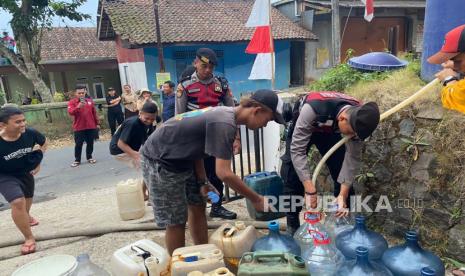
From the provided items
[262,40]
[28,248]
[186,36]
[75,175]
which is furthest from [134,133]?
[186,36]

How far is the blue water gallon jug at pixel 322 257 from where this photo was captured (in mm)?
2207

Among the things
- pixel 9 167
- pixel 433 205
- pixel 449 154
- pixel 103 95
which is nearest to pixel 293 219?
pixel 433 205

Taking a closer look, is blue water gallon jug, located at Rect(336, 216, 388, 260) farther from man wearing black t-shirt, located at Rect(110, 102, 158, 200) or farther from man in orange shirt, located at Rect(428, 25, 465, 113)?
man wearing black t-shirt, located at Rect(110, 102, 158, 200)

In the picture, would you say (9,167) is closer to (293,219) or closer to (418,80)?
(293,219)

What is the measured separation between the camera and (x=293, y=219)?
316cm

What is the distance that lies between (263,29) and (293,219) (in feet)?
14.4

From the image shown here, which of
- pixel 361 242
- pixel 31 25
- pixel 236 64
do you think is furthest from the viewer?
pixel 236 64

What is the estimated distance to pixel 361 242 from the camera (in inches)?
86.7

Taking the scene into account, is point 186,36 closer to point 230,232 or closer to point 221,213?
point 221,213

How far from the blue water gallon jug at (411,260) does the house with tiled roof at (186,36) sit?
1315 centimetres

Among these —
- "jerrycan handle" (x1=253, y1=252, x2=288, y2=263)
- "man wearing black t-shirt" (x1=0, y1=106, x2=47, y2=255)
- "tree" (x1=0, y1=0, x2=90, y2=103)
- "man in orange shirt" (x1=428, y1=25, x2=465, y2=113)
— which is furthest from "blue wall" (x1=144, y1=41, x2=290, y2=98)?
"jerrycan handle" (x1=253, y1=252, x2=288, y2=263)

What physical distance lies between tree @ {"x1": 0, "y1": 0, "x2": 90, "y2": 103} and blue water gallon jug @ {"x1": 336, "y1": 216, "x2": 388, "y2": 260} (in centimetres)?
1436

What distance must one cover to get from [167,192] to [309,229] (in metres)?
1.06

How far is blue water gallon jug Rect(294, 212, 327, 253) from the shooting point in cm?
241
